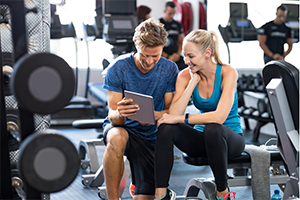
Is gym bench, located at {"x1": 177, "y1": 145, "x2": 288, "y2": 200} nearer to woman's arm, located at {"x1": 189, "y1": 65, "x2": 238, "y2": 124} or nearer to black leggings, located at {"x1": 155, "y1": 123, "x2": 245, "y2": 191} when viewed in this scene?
black leggings, located at {"x1": 155, "y1": 123, "x2": 245, "y2": 191}

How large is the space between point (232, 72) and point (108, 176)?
89 cm

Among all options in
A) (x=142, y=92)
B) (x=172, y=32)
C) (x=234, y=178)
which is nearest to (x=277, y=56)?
(x=172, y=32)

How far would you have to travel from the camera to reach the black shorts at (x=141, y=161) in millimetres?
1904

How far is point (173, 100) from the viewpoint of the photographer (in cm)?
196

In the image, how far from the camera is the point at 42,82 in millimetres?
840

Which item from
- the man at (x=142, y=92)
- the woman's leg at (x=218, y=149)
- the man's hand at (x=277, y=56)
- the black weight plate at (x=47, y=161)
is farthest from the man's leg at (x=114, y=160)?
the man's hand at (x=277, y=56)

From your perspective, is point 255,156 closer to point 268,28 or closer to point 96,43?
point 268,28

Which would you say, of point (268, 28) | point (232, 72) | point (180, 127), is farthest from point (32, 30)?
point (268, 28)

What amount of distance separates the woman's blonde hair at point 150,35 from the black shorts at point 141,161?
19.8 inches

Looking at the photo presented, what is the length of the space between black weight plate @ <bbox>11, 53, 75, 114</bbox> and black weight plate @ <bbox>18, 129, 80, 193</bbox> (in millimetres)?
74

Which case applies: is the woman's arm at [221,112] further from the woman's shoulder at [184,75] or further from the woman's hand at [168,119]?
the woman's shoulder at [184,75]

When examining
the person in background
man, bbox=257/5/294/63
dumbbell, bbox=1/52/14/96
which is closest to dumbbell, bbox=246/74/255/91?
man, bbox=257/5/294/63

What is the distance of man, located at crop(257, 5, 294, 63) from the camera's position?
4.05 meters

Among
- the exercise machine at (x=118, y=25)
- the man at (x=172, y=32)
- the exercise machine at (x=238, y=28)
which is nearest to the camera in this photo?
the exercise machine at (x=118, y=25)
